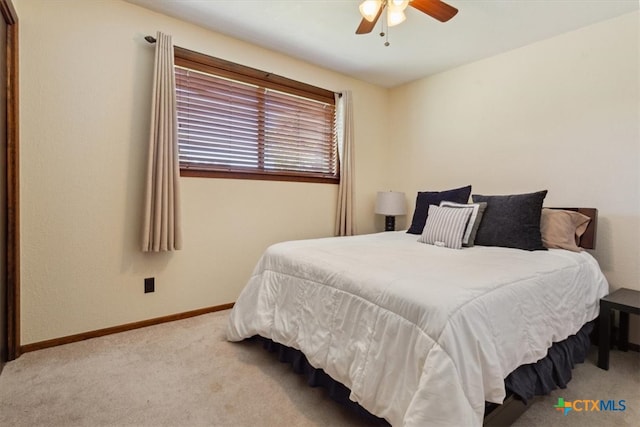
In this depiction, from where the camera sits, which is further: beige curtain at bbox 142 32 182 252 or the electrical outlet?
the electrical outlet

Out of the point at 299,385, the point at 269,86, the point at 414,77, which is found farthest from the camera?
the point at 414,77

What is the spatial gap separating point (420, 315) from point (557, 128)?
2.39 metres

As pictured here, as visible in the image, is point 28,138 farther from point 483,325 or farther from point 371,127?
point 371,127

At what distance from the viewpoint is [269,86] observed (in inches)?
120

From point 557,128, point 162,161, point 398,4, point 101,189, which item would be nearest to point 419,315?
point 398,4

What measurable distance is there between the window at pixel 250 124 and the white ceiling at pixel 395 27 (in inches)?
12.7

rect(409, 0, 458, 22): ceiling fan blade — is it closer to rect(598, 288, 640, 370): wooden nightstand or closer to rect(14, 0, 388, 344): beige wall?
rect(14, 0, 388, 344): beige wall

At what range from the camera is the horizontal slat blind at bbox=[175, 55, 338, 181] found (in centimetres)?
264

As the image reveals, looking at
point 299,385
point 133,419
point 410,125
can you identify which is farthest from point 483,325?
point 410,125

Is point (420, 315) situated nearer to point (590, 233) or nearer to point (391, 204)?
point (590, 233)

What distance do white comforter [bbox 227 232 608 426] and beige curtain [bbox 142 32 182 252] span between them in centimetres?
84

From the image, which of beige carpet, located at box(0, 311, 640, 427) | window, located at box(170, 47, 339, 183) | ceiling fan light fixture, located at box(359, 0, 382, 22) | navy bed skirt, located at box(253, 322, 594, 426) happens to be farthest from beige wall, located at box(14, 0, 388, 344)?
→ ceiling fan light fixture, located at box(359, 0, 382, 22)

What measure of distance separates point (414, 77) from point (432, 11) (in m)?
1.76

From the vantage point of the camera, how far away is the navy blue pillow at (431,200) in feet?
9.07
